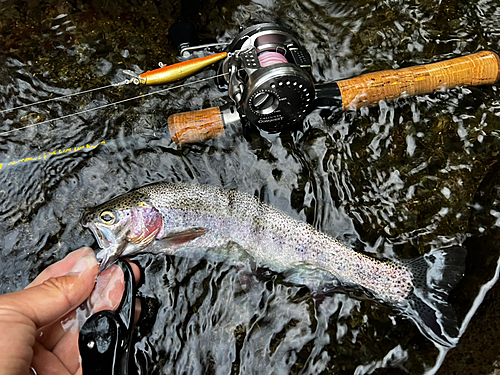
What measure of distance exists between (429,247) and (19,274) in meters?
3.23

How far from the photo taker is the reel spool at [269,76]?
261 cm

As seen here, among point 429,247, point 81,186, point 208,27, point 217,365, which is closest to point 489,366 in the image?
point 429,247

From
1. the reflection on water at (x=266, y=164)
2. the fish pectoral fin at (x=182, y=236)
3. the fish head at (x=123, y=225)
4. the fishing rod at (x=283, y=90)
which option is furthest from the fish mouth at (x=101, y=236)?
the fishing rod at (x=283, y=90)

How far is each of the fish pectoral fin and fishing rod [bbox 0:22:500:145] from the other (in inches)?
29.2

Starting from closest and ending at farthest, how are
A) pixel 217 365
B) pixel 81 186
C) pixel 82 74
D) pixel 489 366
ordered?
1. pixel 489 366
2. pixel 217 365
3. pixel 81 186
4. pixel 82 74

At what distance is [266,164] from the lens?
326 cm

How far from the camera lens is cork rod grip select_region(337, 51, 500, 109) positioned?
2.96 m

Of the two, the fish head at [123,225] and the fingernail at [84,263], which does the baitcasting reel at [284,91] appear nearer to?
the fish head at [123,225]

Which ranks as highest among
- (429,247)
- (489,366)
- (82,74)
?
(82,74)

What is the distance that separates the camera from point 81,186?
3.16m

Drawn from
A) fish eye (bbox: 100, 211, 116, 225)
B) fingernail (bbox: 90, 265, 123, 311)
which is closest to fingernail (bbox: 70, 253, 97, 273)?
fingernail (bbox: 90, 265, 123, 311)

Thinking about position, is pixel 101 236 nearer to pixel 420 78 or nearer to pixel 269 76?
pixel 269 76

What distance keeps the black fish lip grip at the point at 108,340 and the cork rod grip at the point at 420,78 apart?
2.29 m

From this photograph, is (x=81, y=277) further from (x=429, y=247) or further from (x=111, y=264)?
(x=429, y=247)
